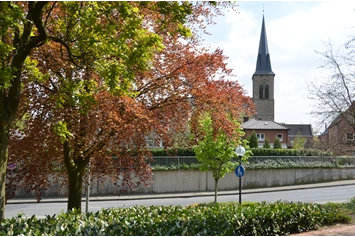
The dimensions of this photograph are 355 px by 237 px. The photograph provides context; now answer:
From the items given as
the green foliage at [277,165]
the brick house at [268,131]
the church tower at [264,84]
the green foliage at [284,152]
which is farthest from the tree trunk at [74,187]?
the church tower at [264,84]

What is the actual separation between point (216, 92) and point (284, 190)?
2453cm

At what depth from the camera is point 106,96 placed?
1045 centimetres

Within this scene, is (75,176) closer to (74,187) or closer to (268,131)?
(74,187)

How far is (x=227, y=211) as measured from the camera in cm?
945

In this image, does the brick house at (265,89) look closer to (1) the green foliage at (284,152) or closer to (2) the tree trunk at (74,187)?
(1) the green foliage at (284,152)

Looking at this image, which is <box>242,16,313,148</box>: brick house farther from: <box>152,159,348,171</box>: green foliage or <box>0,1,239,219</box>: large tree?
<box>0,1,239,219</box>: large tree

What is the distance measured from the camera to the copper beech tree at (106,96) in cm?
955

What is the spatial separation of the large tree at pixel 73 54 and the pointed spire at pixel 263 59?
81233 mm

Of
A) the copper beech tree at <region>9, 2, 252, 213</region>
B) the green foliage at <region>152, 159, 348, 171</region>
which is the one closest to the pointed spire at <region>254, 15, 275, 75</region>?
the green foliage at <region>152, 159, 348, 171</region>

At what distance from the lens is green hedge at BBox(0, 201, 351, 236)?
24.6 feet

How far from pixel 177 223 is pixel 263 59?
89145mm

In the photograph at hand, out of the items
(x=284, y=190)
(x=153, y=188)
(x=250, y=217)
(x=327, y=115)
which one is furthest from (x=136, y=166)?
(x=284, y=190)

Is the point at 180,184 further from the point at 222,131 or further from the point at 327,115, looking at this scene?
the point at 222,131

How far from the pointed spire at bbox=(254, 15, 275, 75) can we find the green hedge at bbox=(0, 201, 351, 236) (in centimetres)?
8183
